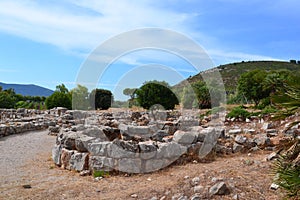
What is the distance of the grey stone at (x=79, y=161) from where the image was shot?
750 centimetres

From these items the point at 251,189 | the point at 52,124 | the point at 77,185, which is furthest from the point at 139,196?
the point at 52,124

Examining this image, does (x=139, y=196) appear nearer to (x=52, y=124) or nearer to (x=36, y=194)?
(x=36, y=194)

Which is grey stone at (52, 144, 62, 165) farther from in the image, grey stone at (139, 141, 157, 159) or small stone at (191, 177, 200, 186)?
small stone at (191, 177, 200, 186)

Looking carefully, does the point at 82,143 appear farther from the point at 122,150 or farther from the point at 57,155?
the point at 122,150

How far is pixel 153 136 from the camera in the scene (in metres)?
10.3

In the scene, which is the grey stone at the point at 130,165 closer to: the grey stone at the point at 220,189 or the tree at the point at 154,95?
the grey stone at the point at 220,189

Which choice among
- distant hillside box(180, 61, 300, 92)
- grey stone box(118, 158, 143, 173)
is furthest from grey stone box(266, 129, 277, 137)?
distant hillside box(180, 61, 300, 92)

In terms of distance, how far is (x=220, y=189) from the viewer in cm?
520

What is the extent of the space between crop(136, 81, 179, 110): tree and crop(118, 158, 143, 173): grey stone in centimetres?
2024

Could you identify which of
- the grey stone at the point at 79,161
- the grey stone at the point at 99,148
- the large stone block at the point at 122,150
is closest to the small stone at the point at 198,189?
the large stone block at the point at 122,150

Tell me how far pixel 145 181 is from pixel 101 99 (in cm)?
2551

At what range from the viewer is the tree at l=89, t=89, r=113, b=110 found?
31391mm

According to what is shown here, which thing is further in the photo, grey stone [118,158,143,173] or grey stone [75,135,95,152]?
grey stone [75,135,95,152]

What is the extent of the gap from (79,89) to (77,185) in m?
26.2
